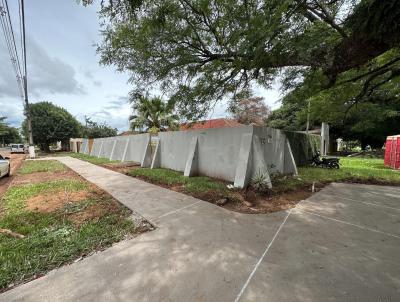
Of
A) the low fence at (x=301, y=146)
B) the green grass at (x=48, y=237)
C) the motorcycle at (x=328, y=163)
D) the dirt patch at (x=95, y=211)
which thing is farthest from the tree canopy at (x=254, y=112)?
the green grass at (x=48, y=237)

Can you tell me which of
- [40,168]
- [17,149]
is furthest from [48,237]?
[17,149]

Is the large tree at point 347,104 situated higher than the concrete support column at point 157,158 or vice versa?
the large tree at point 347,104

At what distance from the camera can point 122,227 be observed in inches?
162

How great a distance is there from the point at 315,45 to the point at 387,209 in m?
4.08

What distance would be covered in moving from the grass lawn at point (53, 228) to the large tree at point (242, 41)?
12.6 feet

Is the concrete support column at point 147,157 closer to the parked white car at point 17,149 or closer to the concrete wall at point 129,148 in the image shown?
the concrete wall at point 129,148

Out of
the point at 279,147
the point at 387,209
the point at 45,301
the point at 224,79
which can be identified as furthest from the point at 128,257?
the point at 279,147

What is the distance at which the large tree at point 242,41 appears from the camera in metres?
3.72

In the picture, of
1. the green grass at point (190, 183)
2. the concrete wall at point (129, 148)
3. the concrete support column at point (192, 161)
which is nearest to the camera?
the green grass at point (190, 183)

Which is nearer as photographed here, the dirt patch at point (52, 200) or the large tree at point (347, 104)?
the dirt patch at point (52, 200)

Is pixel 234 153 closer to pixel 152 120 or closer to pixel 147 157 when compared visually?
pixel 147 157

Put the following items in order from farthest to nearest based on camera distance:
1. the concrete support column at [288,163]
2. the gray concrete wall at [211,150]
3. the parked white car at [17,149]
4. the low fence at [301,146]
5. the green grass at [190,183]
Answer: the parked white car at [17,149] < the low fence at [301,146] < the concrete support column at [288,163] < the gray concrete wall at [211,150] < the green grass at [190,183]

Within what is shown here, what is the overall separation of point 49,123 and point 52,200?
30.9 m

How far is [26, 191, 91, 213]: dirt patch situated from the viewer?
527 centimetres
